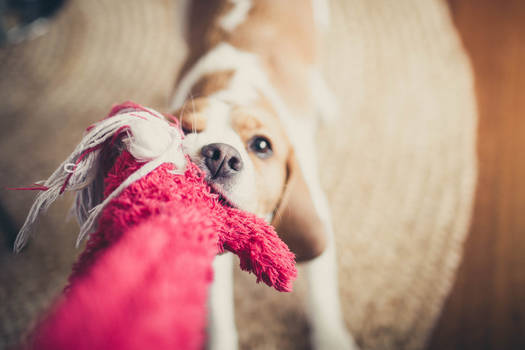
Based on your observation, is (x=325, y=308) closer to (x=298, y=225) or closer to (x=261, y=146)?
(x=298, y=225)

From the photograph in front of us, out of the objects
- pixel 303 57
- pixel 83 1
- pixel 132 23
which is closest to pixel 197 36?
pixel 303 57

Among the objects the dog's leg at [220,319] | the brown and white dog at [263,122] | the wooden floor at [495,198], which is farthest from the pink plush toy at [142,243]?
the wooden floor at [495,198]

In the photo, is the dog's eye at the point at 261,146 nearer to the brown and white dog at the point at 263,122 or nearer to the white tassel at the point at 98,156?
the brown and white dog at the point at 263,122

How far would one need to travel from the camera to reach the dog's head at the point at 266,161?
0.80 metres

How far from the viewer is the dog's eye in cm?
86

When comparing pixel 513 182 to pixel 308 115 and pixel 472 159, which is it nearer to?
pixel 472 159

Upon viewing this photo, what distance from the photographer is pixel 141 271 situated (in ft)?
1.25

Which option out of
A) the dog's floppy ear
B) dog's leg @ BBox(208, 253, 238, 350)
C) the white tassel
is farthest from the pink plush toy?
dog's leg @ BBox(208, 253, 238, 350)

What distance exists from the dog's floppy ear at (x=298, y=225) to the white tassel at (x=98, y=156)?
36 centimetres

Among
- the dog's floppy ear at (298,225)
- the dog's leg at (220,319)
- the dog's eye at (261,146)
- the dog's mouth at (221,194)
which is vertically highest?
the dog's eye at (261,146)

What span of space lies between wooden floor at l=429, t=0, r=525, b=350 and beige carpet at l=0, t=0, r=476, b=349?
7 cm

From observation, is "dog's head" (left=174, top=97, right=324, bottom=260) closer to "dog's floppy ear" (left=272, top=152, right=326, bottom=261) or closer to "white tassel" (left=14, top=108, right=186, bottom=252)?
"dog's floppy ear" (left=272, top=152, right=326, bottom=261)

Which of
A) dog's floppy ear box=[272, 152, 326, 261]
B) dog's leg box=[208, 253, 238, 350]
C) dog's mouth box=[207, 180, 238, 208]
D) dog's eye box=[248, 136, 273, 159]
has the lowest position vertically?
dog's leg box=[208, 253, 238, 350]

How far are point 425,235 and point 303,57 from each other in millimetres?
980
